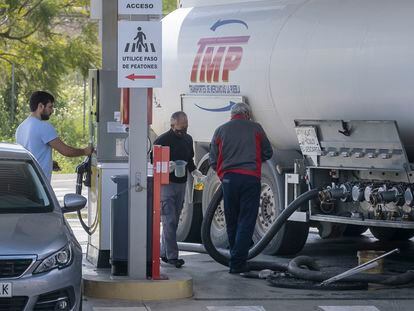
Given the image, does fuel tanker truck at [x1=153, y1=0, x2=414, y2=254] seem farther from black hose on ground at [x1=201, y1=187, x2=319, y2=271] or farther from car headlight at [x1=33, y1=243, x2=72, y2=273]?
car headlight at [x1=33, y1=243, x2=72, y2=273]

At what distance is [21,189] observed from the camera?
382 inches

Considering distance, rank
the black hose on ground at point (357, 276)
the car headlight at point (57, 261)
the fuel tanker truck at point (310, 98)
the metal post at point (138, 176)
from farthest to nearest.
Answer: the fuel tanker truck at point (310, 98)
the black hose on ground at point (357, 276)
the metal post at point (138, 176)
the car headlight at point (57, 261)

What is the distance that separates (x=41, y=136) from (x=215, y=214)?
3.74 m

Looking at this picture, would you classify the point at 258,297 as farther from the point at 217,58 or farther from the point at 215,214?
the point at 217,58

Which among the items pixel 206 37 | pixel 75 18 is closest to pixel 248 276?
pixel 206 37

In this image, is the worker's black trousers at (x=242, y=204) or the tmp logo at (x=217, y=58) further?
the tmp logo at (x=217, y=58)

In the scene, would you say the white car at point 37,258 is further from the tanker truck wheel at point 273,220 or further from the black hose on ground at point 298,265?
the tanker truck wheel at point 273,220

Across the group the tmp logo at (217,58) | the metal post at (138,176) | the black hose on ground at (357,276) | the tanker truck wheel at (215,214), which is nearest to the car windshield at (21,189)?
the metal post at (138,176)

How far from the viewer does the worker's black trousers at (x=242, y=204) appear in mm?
12383

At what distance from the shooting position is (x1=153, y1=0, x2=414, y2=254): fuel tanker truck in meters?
12.0

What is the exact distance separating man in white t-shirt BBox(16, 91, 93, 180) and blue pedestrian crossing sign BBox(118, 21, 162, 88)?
1848mm

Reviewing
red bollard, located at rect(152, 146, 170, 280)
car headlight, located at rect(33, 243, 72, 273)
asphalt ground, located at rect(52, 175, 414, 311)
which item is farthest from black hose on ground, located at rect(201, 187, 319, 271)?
car headlight, located at rect(33, 243, 72, 273)

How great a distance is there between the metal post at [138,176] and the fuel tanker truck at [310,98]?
8.71 ft

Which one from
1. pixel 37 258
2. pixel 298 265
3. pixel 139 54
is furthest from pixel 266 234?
pixel 37 258
